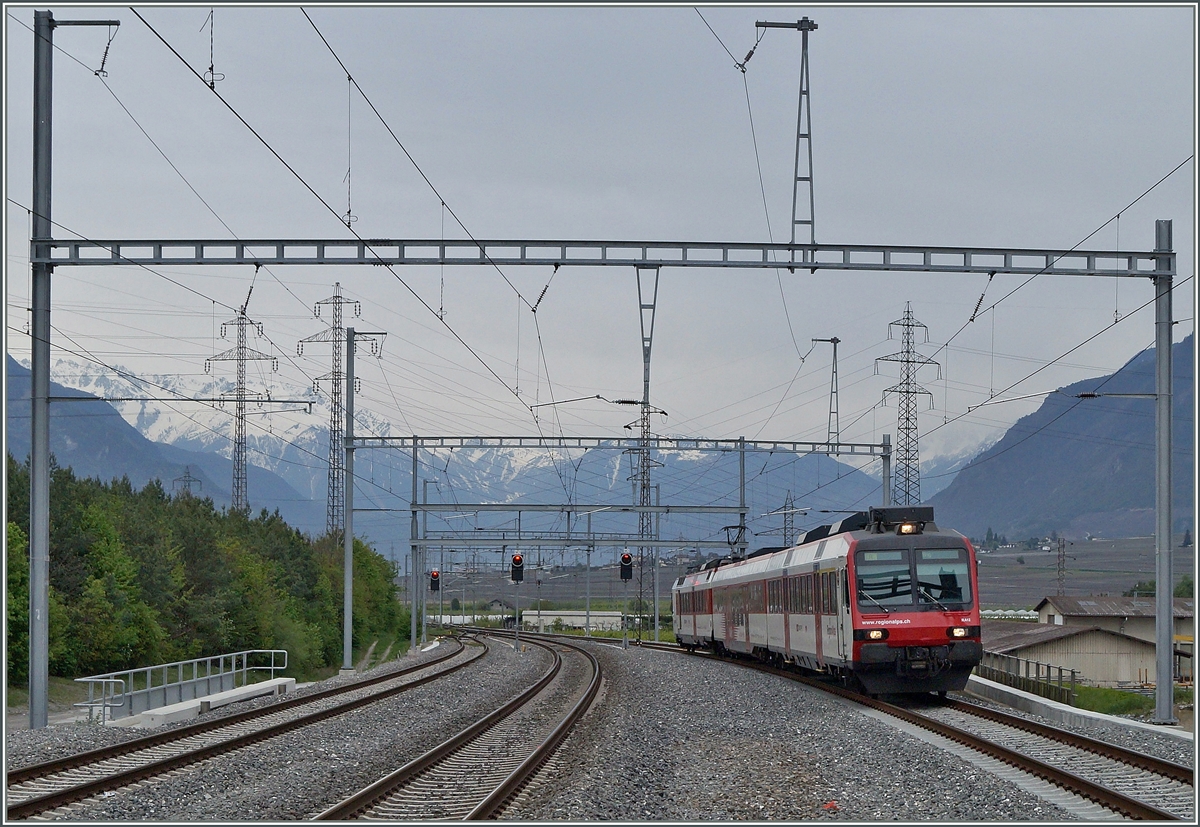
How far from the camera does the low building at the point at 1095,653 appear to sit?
208 ft

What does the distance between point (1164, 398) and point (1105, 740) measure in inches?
289

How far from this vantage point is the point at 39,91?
2127cm

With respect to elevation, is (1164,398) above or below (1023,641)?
above

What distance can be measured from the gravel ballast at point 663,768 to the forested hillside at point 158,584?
83.5 feet

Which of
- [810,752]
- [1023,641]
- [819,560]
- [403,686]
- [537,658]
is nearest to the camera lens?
[810,752]

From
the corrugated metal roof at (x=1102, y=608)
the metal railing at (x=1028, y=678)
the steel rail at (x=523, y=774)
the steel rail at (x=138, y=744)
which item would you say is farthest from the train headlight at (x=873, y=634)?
the corrugated metal roof at (x=1102, y=608)

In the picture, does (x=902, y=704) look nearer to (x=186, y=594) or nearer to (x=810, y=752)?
(x=810, y=752)

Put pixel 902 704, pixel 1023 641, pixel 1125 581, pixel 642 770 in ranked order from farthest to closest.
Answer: pixel 1125 581 < pixel 1023 641 < pixel 902 704 < pixel 642 770

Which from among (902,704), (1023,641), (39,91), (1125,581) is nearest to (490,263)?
(39,91)

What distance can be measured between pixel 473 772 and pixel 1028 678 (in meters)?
18.3

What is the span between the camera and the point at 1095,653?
65.4 m

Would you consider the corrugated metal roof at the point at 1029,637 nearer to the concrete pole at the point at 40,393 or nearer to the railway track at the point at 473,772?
the railway track at the point at 473,772

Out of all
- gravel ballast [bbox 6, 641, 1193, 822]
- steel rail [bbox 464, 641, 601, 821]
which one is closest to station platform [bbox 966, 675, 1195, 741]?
gravel ballast [bbox 6, 641, 1193, 822]

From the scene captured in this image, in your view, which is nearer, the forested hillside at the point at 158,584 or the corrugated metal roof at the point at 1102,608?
the forested hillside at the point at 158,584
